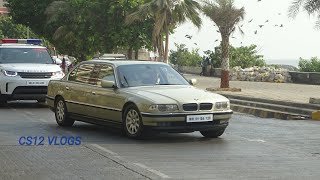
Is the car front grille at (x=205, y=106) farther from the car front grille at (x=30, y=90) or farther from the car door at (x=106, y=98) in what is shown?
the car front grille at (x=30, y=90)

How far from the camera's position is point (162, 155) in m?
9.02

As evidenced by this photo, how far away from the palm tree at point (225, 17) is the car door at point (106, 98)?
43.3 feet

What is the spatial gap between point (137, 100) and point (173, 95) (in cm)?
64

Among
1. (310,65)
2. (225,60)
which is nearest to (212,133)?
(225,60)

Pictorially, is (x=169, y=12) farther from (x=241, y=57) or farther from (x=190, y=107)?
(x=190, y=107)

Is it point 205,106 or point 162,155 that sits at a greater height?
point 205,106

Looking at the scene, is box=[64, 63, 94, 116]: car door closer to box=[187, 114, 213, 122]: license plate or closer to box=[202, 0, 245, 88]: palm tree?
box=[187, 114, 213, 122]: license plate

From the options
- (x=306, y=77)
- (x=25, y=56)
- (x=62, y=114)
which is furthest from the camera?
(x=306, y=77)

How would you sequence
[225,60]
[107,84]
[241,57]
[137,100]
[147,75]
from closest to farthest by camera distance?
1. [137,100]
2. [107,84]
3. [147,75]
4. [225,60]
5. [241,57]

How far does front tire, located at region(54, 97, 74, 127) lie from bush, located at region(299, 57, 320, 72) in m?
26.3

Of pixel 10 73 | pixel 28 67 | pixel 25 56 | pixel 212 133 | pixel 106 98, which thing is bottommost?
pixel 212 133

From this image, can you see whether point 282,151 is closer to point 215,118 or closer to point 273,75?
point 215,118

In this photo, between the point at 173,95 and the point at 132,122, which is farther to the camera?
the point at 132,122

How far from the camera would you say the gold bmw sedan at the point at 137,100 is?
10.2 m
